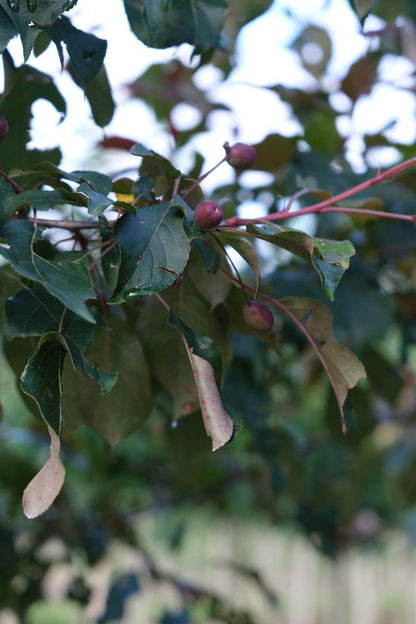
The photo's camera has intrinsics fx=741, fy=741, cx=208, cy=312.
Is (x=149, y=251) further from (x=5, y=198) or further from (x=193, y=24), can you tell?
(x=193, y=24)

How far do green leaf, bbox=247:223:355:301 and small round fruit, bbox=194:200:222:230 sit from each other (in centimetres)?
2

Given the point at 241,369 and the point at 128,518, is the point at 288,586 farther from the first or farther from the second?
the point at 241,369

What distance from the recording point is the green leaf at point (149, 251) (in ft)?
1.68

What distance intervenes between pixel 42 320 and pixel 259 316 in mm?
195

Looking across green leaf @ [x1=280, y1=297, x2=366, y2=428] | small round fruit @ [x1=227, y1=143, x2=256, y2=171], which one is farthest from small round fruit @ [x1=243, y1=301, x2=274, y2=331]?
small round fruit @ [x1=227, y1=143, x2=256, y2=171]

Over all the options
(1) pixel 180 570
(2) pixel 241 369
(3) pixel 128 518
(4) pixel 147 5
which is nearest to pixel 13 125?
(4) pixel 147 5

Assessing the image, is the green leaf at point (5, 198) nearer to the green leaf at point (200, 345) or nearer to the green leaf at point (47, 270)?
the green leaf at point (47, 270)

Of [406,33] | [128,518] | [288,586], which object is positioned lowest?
[288,586]

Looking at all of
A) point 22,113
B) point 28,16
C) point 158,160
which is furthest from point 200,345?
point 22,113

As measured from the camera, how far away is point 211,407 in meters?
0.51

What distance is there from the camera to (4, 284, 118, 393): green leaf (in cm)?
52

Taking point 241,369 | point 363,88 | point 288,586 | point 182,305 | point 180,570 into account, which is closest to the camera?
point 182,305

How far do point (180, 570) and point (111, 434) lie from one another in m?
3.22

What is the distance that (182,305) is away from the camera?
2.26ft
